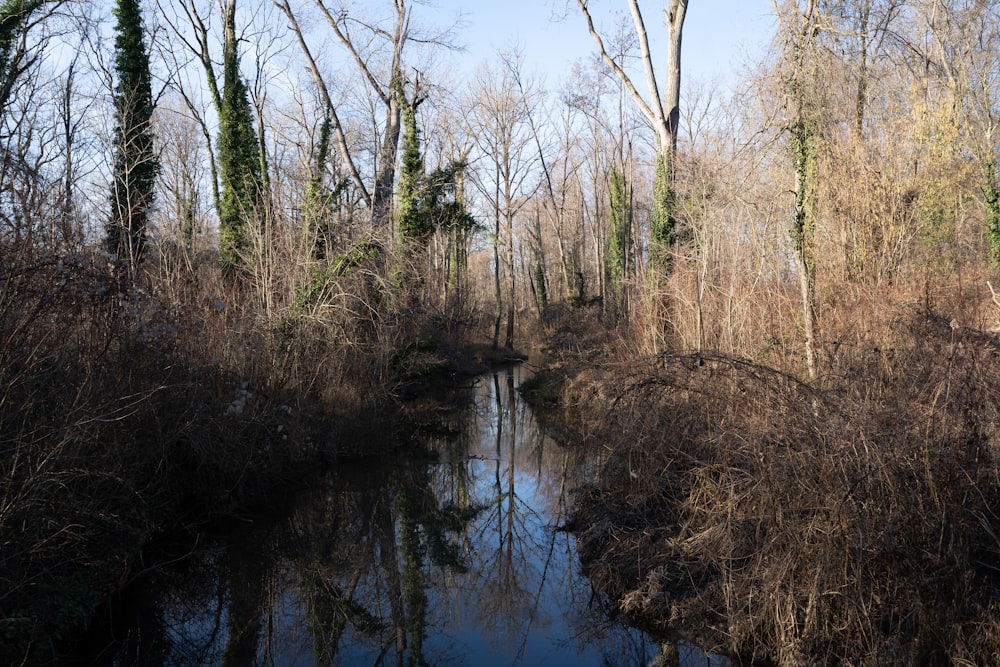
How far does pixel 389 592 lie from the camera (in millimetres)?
7559

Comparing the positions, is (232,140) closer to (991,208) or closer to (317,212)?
(317,212)

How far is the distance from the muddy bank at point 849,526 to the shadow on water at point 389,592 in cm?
54

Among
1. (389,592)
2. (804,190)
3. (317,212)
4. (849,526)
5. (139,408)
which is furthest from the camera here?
(317,212)

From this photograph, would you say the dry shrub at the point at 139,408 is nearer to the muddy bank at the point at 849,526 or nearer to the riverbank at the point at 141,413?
the riverbank at the point at 141,413

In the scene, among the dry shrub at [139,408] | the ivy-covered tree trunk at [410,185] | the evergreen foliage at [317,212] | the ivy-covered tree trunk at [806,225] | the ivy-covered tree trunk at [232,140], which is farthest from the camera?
the ivy-covered tree trunk at [232,140]

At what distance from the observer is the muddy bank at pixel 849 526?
16.2ft

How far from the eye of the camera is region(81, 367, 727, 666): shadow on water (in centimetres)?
620

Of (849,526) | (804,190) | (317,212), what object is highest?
(317,212)

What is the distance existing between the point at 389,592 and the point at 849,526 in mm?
4625

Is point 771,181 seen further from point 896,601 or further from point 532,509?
point 896,601

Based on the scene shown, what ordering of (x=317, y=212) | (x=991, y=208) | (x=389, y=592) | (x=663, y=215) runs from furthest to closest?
(x=663, y=215) → (x=991, y=208) → (x=317, y=212) → (x=389, y=592)

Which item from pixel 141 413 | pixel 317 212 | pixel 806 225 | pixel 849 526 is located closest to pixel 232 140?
pixel 317 212

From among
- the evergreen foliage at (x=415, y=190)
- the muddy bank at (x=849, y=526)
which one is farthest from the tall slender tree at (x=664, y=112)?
the muddy bank at (x=849, y=526)

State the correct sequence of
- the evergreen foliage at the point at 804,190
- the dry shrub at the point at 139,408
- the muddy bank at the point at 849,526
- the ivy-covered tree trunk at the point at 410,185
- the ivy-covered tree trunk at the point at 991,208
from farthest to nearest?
the ivy-covered tree trunk at the point at 410,185
the ivy-covered tree trunk at the point at 991,208
the evergreen foliage at the point at 804,190
the dry shrub at the point at 139,408
the muddy bank at the point at 849,526
